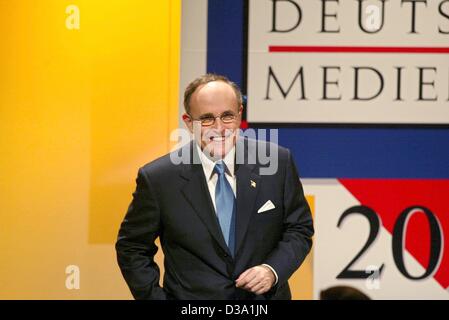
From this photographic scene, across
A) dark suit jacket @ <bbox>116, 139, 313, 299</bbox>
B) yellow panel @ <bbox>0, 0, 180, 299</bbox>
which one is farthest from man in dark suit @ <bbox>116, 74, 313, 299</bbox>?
yellow panel @ <bbox>0, 0, 180, 299</bbox>

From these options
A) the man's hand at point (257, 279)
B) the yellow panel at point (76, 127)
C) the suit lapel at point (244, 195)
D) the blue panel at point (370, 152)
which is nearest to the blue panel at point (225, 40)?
the yellow panel at point (76, 127)

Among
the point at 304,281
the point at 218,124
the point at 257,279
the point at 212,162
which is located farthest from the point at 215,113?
the point at 304,281

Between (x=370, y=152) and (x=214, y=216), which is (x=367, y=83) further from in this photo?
(x=214, y=216)

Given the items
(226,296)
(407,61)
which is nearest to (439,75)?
(407,61)

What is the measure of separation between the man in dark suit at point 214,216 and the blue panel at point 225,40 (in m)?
0.86

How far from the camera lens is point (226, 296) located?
7.00 ft

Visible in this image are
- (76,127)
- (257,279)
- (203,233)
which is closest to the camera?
(257,279)

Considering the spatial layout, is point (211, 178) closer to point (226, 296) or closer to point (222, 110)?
→ point (222, 110)

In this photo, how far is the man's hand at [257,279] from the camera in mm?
2033

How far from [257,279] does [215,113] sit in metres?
0.53

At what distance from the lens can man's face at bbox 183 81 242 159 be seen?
215 centimetres

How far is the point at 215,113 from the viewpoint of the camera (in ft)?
7.04

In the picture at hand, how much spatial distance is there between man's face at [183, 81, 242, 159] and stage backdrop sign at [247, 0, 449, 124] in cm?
89

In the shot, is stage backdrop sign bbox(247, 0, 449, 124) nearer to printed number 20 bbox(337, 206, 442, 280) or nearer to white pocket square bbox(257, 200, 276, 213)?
printed number 20 bbox(337, 206, 442, 280)
